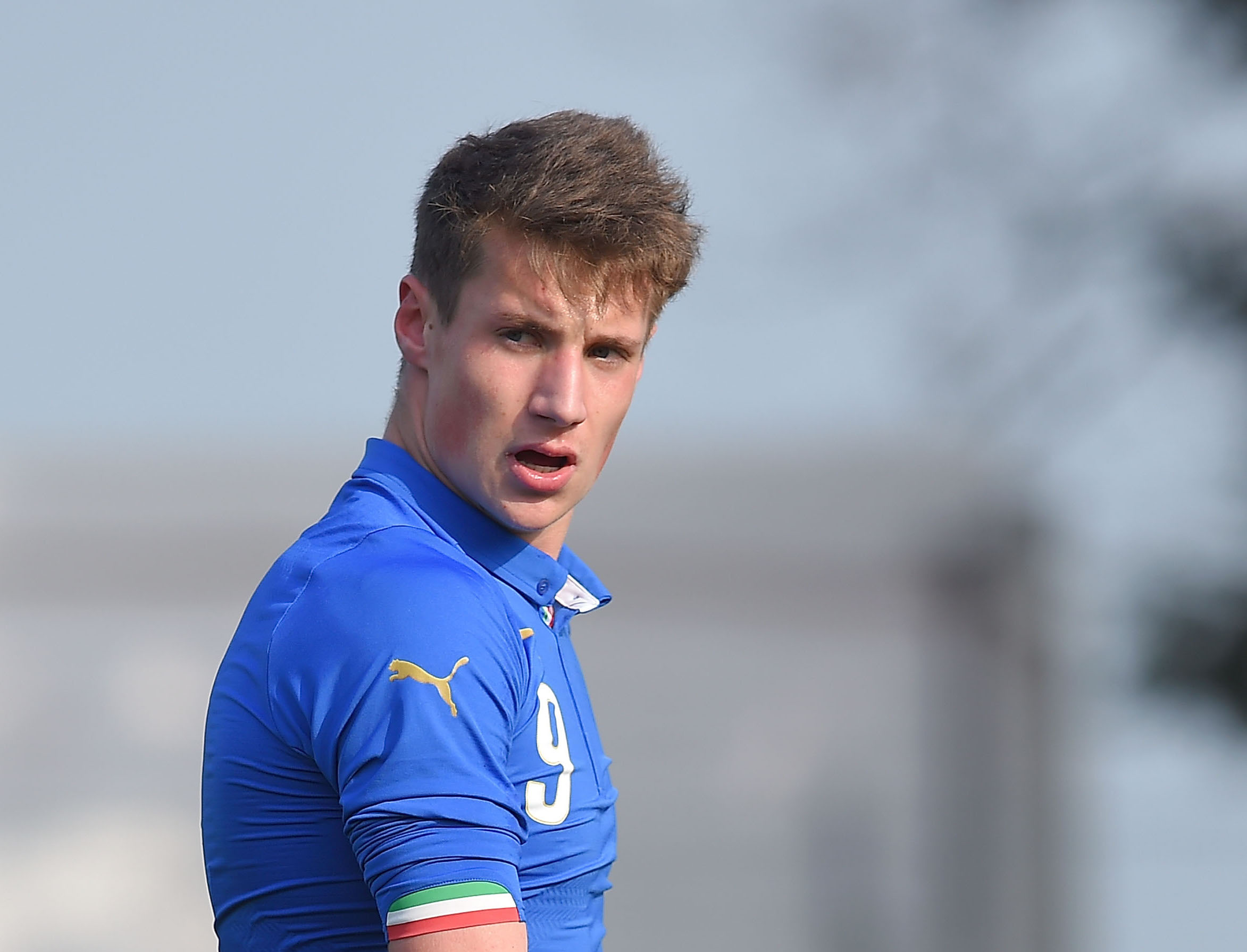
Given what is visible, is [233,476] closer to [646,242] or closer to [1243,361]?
[1243,361]

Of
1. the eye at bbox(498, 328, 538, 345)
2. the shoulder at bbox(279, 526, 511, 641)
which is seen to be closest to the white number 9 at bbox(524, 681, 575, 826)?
the shoulder at bbox(279, 526, 511, 641)

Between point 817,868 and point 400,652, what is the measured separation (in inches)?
265

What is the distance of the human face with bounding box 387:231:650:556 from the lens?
151 centimetres

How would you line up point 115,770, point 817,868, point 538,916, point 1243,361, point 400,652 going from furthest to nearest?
point 817,868, point 115,770, point 1243,361, point 538,916, point 400,652

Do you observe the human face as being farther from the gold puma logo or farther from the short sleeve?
the gold puma logo

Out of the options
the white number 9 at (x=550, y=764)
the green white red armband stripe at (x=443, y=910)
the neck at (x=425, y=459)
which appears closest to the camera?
the green white red armband stripe at (x=443, y=910)

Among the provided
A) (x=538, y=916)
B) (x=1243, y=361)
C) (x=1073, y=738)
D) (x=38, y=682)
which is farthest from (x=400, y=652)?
(x=1073, y=738)

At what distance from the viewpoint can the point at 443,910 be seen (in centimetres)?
117

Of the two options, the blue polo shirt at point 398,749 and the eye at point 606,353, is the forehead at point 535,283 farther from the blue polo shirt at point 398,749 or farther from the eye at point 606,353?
the blue polo shirt at point 398,749

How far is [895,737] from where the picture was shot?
7.85m

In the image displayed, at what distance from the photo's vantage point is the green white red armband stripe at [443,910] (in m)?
1.17

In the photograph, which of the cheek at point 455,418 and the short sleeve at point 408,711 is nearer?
the short sleeve at point 408,711

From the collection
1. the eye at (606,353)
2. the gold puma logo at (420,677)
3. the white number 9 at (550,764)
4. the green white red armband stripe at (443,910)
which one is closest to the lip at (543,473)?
the eye at (606,353)

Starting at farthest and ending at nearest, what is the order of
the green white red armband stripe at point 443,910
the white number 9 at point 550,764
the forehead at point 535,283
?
the forehead at point 535,283, the white number 9 at point 550,764, the green white red armband stripe at point 443,910
